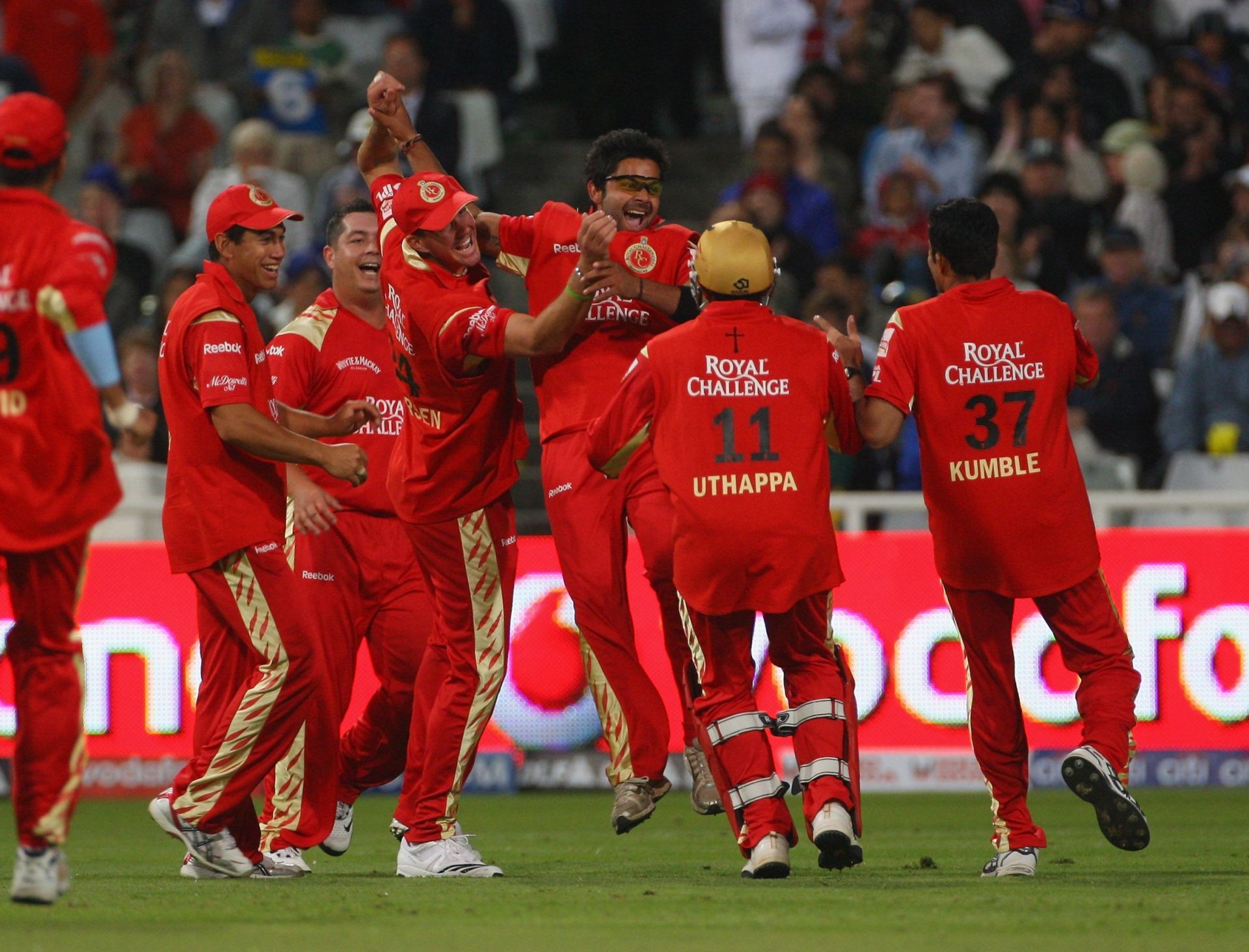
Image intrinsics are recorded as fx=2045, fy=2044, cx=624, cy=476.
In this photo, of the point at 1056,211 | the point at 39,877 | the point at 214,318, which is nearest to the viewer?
the point at 39,877

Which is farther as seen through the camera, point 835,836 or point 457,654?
point 457,654

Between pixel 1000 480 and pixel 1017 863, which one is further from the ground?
pixel 1000 480

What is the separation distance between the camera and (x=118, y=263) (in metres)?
16.0

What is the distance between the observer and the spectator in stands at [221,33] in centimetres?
1836

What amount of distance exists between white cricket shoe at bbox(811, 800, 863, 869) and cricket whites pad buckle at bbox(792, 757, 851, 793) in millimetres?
113

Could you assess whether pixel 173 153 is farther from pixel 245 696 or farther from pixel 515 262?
pixel 245 696

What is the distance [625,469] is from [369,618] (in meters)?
1.33

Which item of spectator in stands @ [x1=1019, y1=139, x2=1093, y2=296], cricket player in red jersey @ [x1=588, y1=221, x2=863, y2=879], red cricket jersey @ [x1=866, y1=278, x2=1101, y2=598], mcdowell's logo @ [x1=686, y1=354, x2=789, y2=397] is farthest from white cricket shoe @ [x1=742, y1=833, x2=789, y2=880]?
spectator in stands @ [x1=1019, y1=139, x2=1093, y2=296]

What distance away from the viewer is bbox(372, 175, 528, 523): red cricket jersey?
7754 millimetres

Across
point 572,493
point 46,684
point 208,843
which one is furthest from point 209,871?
point 572,493

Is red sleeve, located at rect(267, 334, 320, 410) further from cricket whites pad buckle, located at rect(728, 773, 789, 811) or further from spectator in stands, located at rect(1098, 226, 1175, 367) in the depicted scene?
spectator in stands, located at rect(1098, 226, 1175, 367)

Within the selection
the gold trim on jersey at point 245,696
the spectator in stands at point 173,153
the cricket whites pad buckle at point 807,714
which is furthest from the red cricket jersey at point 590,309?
the spectator in stands at point 173,153

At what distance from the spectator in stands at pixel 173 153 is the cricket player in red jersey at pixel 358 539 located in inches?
351

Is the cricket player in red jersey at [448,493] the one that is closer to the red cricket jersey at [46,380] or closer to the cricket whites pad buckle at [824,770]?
the cricket whites pad buckle at [824,770]
